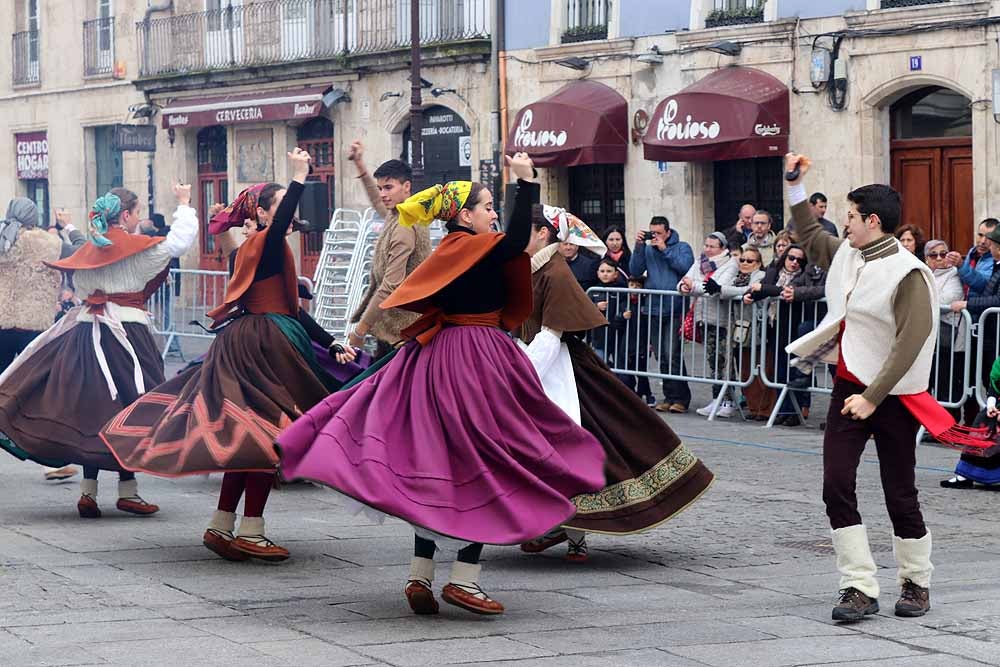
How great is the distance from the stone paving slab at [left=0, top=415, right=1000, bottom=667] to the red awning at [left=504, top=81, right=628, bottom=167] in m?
13.9

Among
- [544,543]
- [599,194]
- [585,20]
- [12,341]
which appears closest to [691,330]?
[12,341]

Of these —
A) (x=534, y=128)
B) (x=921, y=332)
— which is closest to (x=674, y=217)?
(x=534, y=128)

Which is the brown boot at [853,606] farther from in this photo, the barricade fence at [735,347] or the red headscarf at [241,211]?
the barricade fence at [735,347]

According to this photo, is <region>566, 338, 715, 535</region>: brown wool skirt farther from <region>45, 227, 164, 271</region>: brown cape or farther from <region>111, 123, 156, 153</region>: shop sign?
<region>111, 123, 156, 153</region>: shop sign

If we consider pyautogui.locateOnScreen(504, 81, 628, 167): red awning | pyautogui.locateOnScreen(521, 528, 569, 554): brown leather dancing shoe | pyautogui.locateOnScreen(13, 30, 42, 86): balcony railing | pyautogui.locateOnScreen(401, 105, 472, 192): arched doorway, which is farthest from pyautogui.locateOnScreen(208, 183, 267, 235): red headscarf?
pyautogui.locateOnScreen(13, 30, 42, 86): balcony railing

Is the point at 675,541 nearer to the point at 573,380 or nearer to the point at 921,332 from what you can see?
the point at 573,380

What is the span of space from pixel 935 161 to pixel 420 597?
586 inches

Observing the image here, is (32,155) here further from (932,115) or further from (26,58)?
(932,115)

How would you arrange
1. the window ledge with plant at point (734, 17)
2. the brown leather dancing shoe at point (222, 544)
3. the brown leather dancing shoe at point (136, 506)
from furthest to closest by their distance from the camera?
the window ledge with plant at point (734, 17) < the brown leather dancing shoe at point (136, 506) < the brown leather dancing shoe at point (222, 544)

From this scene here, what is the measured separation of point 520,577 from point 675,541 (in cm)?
126

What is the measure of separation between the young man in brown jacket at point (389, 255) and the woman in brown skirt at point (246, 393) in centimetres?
170

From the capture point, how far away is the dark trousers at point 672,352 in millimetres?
15711

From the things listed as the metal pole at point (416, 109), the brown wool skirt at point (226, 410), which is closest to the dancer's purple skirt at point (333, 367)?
the brown wool skirt at point (226, 410)

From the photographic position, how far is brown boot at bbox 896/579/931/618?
282 inches
